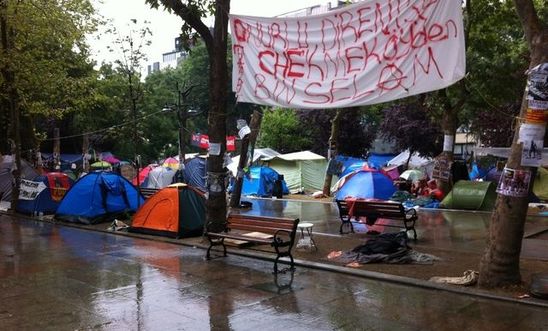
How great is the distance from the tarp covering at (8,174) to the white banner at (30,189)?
12.3 feet

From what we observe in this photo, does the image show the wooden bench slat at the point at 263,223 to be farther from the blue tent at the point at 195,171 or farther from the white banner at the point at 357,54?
the blue tent at the point at 195,171

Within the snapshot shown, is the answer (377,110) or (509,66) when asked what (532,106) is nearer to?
(509,66)

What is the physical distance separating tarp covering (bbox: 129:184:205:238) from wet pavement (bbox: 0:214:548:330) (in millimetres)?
1976

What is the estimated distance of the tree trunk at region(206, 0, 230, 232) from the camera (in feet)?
→ 35.7

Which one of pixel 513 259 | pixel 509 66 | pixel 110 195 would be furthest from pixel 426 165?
pixel 513 259

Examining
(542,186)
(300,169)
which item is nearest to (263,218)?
(542,186)

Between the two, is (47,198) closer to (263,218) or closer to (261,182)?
(261,182)

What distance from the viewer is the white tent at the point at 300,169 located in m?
29.0

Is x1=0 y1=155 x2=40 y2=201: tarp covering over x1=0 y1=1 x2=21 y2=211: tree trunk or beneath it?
beneath

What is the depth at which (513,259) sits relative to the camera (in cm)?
686

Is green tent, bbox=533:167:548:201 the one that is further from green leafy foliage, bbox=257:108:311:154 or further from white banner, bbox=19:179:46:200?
green leafy foliage, bbox=257:108:311:154

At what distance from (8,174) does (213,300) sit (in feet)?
63.9

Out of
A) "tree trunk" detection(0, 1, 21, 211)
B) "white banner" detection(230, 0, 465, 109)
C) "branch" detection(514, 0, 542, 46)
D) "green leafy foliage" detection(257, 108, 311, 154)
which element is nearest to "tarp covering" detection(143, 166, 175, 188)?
"tree trunk" detection(0, 1, 21, 211)

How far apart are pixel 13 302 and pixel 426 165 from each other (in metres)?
28.2
